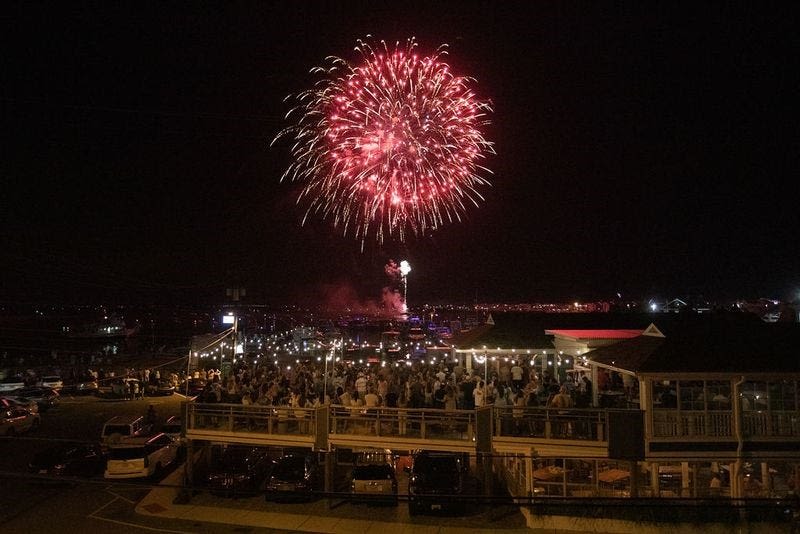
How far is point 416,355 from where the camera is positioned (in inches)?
1704

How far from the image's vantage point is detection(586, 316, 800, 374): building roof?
51.8 feet

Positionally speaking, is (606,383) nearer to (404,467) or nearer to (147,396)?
(404,467)

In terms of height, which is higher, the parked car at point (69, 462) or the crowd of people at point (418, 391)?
the crowd of people at point (418, 391)

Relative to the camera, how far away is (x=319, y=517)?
58.0 ft

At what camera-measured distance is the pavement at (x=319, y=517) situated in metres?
16.7

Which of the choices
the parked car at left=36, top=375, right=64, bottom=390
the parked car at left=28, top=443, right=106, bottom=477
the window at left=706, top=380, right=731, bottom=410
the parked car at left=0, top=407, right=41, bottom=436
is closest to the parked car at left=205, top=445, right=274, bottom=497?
the parked car at left=28, top=443, right=106, bottom=477

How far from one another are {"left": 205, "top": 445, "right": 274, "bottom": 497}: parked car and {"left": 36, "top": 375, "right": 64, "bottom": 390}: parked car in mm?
25577

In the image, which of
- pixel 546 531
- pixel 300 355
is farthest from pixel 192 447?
pixel 300 355

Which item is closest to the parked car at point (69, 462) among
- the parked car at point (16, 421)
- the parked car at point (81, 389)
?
the parked car at point (16, 421)

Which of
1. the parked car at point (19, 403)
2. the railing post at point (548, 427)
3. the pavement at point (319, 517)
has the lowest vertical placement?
the pavement at point (319, 517)

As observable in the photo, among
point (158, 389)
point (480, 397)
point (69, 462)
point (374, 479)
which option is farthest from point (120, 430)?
point (158, 389)

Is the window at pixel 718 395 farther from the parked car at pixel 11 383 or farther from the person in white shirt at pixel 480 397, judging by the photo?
the parked car at pixel 11 383

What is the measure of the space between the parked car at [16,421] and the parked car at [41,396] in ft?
18.2

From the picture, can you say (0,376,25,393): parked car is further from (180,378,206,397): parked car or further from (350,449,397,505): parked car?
(350,449,397,505): parked car
